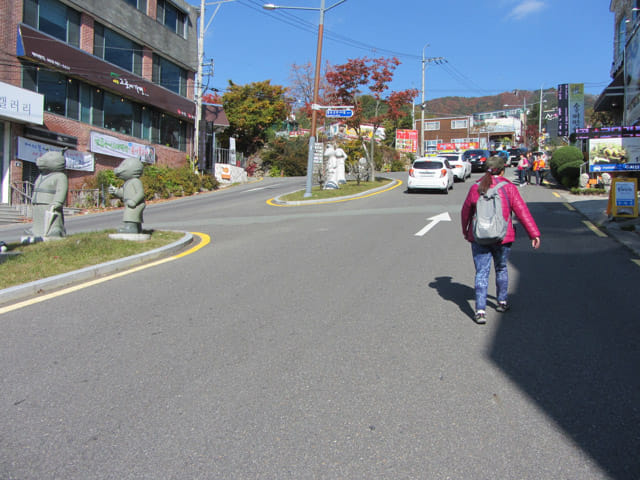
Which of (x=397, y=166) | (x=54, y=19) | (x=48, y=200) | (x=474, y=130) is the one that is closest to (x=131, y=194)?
(x=48, y=200)

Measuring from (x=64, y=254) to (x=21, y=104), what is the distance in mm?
14813

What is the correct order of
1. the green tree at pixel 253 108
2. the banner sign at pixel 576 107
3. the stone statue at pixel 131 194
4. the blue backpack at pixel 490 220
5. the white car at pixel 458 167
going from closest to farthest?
the blue backpack at pixel 490 220 → the stone statue at pixel 131 194 → the white car at pixel 458 167 → the banner sign at pixel 576 107 → the green tree at pixel 253 108

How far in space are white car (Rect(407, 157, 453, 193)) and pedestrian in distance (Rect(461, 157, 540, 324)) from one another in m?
16.7

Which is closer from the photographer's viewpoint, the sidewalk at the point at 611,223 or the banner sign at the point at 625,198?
the sidewalk at the point at 611,223

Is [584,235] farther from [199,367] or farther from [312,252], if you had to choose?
[199,367]

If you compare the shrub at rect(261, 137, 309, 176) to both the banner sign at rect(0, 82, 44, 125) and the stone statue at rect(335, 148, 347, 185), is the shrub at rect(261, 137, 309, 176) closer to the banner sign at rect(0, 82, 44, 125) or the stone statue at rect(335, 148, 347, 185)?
the stone statue at rect(335, 148, 347, 185)

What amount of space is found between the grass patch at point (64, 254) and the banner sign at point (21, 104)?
39.3 ft

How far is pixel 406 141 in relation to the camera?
63.8 metres

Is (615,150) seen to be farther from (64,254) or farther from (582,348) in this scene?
(64,254)

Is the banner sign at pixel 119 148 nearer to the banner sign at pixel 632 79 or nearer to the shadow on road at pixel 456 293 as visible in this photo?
the shadow on road at pixel 456 293

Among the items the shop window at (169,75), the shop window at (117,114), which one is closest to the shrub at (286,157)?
the shop window at (169,75)

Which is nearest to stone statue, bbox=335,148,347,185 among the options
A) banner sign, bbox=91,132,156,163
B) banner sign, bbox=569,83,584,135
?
banner sign, bbox=91,132,156,163

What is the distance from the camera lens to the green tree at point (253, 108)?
44281 millimetres

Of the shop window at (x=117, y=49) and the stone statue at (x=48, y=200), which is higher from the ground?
the shop window at (x=117, y=49)
